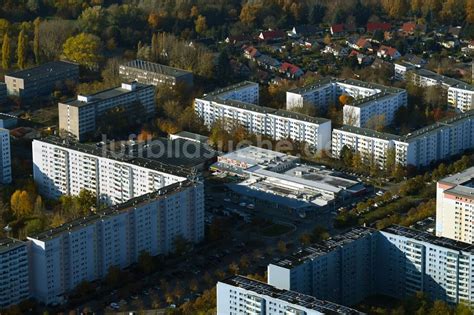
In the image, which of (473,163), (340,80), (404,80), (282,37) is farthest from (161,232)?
(282,37)

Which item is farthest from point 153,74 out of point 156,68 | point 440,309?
point 440,309

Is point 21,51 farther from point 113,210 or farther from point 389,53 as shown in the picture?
point 113,210

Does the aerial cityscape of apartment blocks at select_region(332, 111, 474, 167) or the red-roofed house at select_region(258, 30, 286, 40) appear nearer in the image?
the aerial cityscape of apartment blocks at select_region(332, 111, 474, 167)

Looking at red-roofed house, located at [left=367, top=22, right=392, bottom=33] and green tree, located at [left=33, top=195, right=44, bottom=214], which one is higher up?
red-roofed house, located at [left=367, top=22, right=392, bottom=33]

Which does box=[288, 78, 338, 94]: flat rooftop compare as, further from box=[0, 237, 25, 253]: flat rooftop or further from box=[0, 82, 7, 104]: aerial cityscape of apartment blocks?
box=[0, 237, 25, 253]: flat rooftop

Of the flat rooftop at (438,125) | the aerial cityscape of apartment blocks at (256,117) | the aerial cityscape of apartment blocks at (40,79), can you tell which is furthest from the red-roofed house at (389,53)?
the aerial cityscape of apartment blocks at (40,79)

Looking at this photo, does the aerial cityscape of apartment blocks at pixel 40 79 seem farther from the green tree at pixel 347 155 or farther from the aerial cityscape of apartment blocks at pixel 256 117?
Answer: the green tree at pixel 347 155

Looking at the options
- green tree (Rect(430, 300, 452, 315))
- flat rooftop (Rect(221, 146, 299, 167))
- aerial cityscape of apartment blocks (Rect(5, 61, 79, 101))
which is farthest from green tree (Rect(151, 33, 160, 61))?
green tree (Rect(430, 300, 452, 315))
